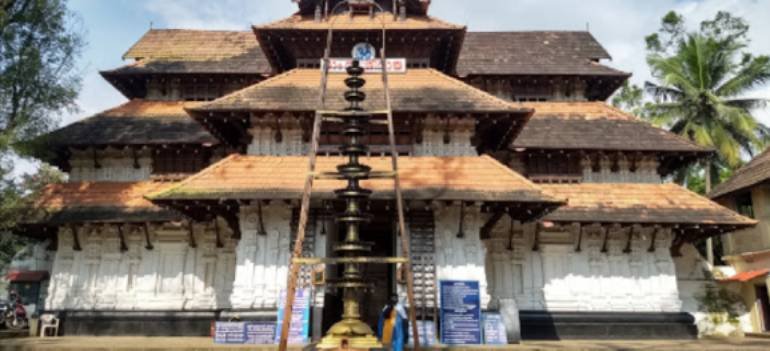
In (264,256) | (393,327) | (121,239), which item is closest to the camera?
(393,327)

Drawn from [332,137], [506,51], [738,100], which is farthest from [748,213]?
[332,137]

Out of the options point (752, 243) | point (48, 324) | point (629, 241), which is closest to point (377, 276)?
point (629, 241)

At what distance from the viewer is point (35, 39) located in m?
15.7

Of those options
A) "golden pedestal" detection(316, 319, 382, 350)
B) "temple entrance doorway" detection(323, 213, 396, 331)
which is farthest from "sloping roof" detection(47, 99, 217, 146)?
"golden pedestal" detection(316, 319, 382, 350)

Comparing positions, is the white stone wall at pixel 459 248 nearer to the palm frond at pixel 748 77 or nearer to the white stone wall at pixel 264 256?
the white stone wall at pixel 264 256

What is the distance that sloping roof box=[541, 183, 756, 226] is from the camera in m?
15.8

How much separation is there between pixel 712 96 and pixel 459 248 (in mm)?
22482

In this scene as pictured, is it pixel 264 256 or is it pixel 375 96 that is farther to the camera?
pixel 375 96

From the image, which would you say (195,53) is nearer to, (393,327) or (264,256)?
(264,256)

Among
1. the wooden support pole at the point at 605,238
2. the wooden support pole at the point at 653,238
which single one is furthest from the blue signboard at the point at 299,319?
the wooden support pole at the point at 653,238

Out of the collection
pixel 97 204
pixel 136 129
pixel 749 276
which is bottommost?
pixel 749 276

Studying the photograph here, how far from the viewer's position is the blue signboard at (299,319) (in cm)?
1252

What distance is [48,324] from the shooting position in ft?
52.0

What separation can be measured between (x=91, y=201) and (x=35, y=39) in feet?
16.1
